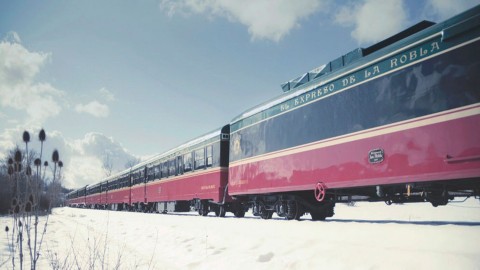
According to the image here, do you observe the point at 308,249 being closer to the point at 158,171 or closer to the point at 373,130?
the point at 373,130

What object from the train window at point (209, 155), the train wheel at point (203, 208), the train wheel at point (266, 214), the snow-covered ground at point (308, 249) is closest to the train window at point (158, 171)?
the train wheel at point (203, 208)

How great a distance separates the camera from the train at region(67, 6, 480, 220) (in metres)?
5.18

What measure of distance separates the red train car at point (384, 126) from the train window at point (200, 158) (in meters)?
4.73

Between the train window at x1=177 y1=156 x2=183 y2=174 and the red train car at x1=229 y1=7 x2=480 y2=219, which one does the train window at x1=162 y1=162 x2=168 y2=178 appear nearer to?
the train window at x1=177 y1=156 x2=183 y2=174

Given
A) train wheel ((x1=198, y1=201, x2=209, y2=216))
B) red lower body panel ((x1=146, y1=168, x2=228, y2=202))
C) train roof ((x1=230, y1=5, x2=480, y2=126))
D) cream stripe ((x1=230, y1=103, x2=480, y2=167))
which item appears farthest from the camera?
train wheel ((x1=198, y1=201, x2=209, y2=216))

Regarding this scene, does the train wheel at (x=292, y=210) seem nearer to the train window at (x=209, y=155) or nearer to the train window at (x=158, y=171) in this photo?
the train window at (x=209, y=155)

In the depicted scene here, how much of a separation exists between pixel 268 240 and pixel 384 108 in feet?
10.7

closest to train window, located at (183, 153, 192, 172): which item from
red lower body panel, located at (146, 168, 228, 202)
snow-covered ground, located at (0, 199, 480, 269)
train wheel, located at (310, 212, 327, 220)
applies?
red lower body panel, located at (146, 168, 228, 202)

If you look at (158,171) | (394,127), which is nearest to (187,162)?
(158,171)

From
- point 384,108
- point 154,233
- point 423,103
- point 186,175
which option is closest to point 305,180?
point 384,108

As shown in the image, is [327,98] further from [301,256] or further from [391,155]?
[301,256]

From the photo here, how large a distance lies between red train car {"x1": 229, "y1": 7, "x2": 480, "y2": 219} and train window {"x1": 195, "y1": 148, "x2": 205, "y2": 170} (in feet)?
15.5

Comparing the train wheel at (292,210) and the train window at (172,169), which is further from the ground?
the train window at (172,169)

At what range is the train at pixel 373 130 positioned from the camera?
518cm
